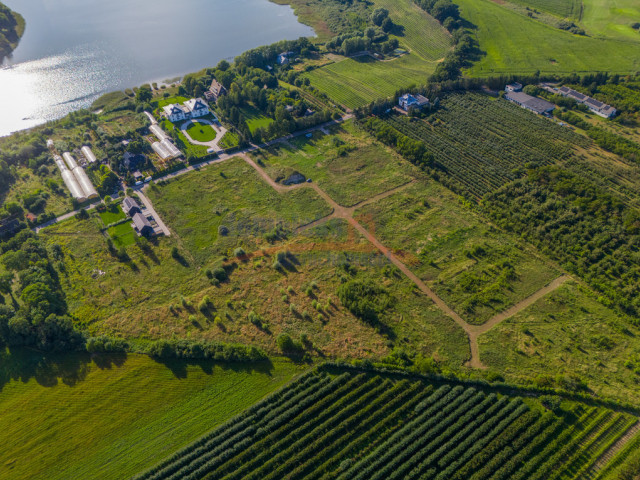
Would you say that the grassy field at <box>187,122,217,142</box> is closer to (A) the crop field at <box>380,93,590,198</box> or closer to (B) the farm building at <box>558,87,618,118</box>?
(A) the crop field at <box>380,93,590,198</box>

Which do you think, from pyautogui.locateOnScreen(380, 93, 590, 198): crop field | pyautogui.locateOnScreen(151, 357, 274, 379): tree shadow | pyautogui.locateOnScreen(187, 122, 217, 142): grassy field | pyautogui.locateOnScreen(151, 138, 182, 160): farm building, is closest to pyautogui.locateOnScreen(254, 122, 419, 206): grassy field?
pyautogui.locateOnScreen(380, 93, 590, 198): crop field

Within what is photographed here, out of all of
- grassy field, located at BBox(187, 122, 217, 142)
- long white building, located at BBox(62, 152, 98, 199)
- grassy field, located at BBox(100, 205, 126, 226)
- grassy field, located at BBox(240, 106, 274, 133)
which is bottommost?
grassy field, located at BBox(100, 205, 126, 226)

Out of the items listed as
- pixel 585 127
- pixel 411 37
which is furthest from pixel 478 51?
pixel 585 127

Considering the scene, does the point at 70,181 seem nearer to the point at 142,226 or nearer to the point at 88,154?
the point at 88,154

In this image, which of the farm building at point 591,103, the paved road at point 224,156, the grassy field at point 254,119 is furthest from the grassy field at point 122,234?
the farm building at point 591,103


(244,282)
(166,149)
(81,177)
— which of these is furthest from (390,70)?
(81,177)

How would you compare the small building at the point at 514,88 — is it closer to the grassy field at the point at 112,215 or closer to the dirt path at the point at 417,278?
the dirt path at the point at 417,278

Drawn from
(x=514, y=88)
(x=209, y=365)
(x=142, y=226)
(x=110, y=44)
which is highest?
(x=110, y=44)
